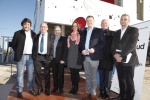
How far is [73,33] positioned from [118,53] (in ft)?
3.74

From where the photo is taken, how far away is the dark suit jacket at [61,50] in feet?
14.6

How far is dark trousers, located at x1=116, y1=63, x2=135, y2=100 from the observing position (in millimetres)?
3502

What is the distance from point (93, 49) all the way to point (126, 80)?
0.78 m

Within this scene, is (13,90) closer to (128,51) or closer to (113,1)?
(128,51)

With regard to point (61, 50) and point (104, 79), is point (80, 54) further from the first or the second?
point (104, 79)

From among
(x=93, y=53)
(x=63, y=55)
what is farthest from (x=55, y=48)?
(x=93, y=53)

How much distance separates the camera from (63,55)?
4.46 m

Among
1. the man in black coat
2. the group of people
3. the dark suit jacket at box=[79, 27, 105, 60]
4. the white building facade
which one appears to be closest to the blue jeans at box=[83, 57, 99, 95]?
the group of people

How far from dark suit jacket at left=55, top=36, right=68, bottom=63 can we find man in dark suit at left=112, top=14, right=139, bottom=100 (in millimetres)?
1156

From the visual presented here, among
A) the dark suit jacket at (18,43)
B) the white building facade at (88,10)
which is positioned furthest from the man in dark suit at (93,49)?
the white building facade at (88,10)

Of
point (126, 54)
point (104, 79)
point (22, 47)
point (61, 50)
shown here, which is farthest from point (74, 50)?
point (126, 54)

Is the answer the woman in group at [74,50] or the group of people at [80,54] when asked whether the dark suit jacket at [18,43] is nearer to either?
the group of people at [80,54]

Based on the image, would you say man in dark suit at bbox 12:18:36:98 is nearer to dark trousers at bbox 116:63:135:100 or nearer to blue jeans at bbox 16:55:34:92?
blue jeans at bbox 16:55:34:92

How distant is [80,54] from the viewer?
4316 mm
